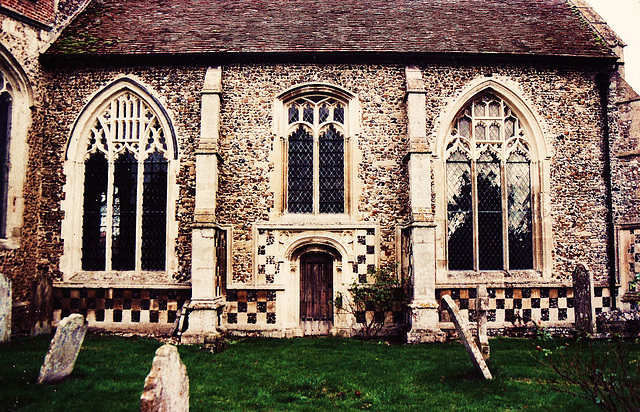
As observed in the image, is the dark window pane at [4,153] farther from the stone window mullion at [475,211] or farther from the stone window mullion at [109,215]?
the stone window mullion at [475,211]

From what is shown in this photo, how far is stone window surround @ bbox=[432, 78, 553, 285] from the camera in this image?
37.1 feet

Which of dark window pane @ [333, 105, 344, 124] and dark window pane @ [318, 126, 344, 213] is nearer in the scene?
dark window pane @ [318, 126, 344, 213]

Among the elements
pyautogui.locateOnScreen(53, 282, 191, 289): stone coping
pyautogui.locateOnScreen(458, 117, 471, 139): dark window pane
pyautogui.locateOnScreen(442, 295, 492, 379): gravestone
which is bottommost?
pyautogui.locateOnScreen(442, 295, 492, 379): gravestone

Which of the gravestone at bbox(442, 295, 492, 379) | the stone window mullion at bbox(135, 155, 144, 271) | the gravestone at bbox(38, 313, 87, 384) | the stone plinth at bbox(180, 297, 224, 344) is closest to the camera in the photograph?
the gravestone at bbox(38, 313, 87, 384)

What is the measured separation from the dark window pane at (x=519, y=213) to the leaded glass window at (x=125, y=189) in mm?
8690

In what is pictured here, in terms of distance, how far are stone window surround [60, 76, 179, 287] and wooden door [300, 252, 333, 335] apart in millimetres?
3161

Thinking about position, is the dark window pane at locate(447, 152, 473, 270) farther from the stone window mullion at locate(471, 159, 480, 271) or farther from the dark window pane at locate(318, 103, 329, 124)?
the dark window pane at locate(318, 103, 329, 124)

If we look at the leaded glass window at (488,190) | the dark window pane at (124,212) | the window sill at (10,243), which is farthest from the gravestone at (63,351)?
the leaded glass window at (488,190)

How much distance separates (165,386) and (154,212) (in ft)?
26.5

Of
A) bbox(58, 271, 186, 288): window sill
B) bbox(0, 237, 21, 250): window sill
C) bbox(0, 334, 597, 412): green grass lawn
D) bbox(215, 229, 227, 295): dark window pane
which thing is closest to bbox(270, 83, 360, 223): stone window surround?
bbox(215, 229, 227, 295): dark window pane

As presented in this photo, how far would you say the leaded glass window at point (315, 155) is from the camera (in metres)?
11.5

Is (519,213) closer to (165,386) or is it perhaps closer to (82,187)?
(165,386)

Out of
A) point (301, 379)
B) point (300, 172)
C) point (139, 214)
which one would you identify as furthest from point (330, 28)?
point (301, 379)

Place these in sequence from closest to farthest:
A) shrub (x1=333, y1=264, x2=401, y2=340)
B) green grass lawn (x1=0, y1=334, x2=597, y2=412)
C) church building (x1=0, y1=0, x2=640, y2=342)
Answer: green grass lawn (x1=0, y1=334, x2=597, y2=412)
shrub (x1=333, y1=264, x2=401, y2=340)
church building (x1=0, y1=0, x2=640, y2=342)
